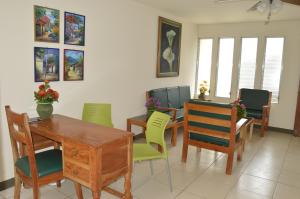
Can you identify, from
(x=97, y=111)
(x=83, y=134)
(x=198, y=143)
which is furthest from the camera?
(x=198, y=143)

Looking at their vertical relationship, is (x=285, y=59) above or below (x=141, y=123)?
above

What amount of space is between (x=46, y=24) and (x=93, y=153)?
1811 millimetres

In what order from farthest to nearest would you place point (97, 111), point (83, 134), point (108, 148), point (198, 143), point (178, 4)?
point (178, 4), point (198, 143), point (97, 111), point (83, 134), point (108, 148)

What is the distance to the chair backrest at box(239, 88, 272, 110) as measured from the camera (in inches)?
Result: 217

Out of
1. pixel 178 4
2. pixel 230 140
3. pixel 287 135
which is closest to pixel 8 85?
pixel 230 140

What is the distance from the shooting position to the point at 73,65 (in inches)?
131

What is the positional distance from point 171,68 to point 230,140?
2522 mm

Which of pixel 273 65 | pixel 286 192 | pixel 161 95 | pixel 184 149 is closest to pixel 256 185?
pixel 286 192

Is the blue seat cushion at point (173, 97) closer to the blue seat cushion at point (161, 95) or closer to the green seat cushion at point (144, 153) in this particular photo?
the blue seat cushion at point (161, 95)

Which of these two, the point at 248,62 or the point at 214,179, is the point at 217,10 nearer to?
the point at 248,62

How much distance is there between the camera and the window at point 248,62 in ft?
19.2

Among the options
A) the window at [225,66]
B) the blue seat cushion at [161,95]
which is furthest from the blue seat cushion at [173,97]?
the window at [225,66]

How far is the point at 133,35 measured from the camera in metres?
4.31

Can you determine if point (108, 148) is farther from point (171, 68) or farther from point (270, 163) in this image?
point (171, 68)
